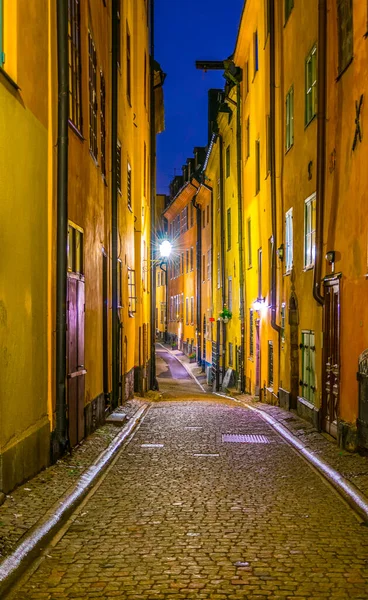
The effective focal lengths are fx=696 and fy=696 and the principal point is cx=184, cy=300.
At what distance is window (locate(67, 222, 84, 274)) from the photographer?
34.2 feet

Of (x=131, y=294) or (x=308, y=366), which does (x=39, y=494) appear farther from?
(x=131, y=294)

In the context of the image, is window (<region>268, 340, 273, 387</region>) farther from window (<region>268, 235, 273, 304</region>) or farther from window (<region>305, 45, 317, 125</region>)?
window (<region>305, 45, 317, 125</region>)

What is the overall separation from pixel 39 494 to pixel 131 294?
13.9 m

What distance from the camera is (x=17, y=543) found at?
5742 mm

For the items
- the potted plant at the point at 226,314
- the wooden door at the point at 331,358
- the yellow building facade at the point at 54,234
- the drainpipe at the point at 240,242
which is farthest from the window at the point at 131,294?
the wooden door at the point at 331,358

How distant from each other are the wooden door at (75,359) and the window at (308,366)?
5302mm

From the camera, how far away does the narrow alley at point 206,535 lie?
505 centimetres

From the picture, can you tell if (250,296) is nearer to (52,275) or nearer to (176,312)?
(52,275)

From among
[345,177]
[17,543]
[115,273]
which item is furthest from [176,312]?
[17,543]

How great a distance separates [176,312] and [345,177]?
45734mm

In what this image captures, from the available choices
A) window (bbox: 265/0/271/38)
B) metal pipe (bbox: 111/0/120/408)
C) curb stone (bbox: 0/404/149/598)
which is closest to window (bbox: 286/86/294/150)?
window (bbox: 265/0/271/38)

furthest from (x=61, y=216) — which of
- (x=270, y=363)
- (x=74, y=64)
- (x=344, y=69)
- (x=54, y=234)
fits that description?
(x=270, y=363)

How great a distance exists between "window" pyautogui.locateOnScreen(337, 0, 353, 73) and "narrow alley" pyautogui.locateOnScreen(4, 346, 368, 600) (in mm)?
6647

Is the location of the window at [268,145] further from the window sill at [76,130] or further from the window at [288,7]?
the window sill at [76,130]
